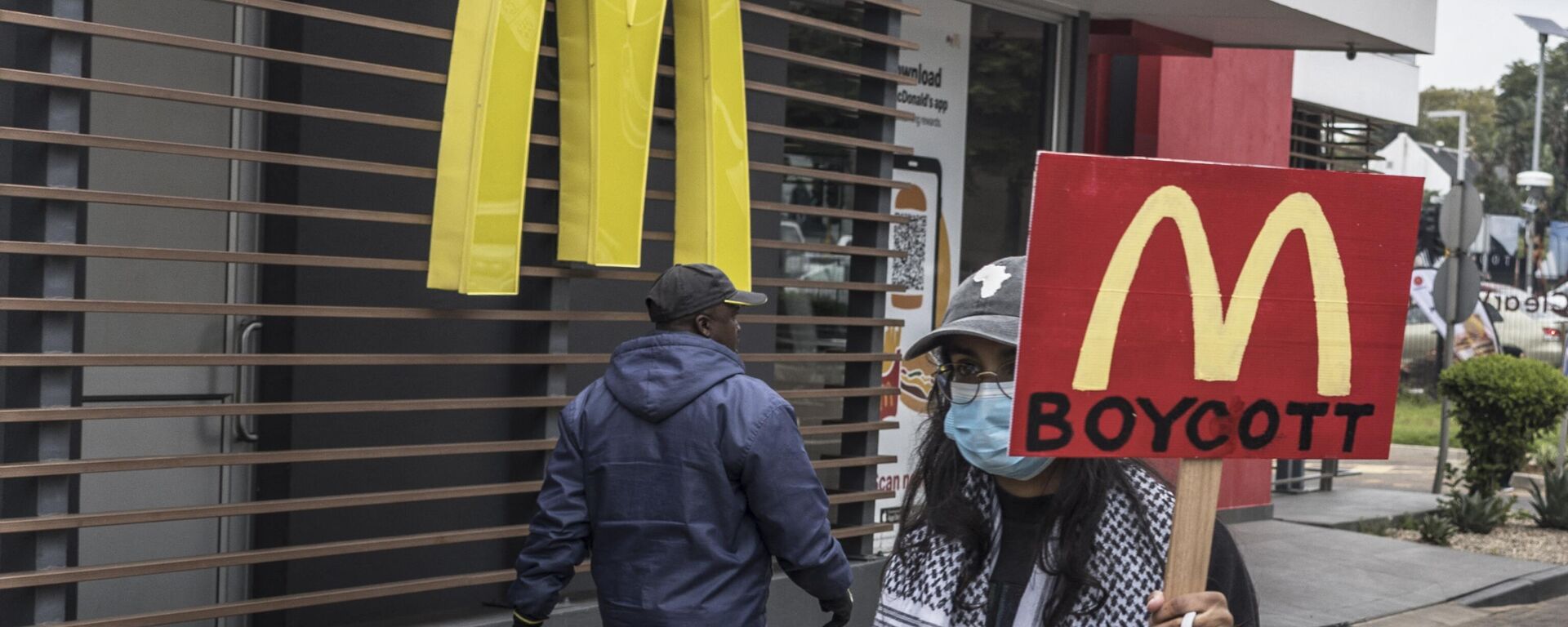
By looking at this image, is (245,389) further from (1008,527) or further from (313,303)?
(1008,527)

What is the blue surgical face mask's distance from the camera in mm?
2555

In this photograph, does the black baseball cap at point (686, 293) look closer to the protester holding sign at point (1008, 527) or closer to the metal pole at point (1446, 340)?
the protester holding sign at point (1008, 527)

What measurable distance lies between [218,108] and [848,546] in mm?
3512

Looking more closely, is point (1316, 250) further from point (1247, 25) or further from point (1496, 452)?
point (1496, 452)

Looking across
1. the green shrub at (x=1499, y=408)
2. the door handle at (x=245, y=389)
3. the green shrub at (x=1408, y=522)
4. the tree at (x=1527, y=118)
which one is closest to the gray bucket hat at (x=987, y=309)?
the door handle at (x=245, y=389)

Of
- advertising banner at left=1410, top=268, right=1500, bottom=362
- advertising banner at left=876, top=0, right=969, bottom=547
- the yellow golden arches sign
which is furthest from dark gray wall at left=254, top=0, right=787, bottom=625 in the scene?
advertising banner at left=1410, top=268, right=1500, bottom=362

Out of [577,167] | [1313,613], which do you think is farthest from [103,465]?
[1313,613]

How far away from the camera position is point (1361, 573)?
1091cm

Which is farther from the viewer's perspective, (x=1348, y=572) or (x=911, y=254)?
(x=1348, y=572)

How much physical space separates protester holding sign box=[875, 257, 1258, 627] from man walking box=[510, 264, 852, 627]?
1.44 m

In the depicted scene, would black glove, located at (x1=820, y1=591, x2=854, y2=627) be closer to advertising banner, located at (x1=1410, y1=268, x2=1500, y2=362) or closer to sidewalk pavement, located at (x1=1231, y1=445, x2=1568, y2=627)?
sidewalk pavement, located at (x1=1231, y1=445, x2=1568, y2=627)

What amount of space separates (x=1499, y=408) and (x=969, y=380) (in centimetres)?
1235

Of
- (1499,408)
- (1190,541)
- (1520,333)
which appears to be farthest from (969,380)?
(1520,333)

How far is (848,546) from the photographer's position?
7504mm
